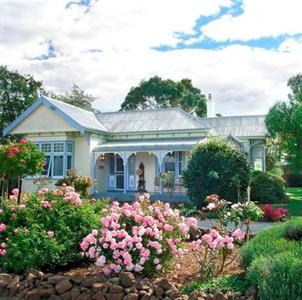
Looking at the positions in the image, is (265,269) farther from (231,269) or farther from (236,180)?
(236,180)

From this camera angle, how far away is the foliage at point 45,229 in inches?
273

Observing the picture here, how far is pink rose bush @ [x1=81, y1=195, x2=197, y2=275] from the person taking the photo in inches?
249

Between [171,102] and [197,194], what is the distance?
1632 inches

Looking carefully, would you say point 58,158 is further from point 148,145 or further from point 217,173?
point 217,173

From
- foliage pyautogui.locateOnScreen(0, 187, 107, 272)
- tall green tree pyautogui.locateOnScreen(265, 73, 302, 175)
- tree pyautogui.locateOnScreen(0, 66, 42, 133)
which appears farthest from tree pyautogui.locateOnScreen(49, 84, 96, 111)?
foliage pyautogui.locateOnScreen(0, 187, 107, 272)

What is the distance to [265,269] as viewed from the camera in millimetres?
5043

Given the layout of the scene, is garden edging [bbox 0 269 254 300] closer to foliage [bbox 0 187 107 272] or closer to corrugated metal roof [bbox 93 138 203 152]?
foliage [bbox 0 187 107 272]

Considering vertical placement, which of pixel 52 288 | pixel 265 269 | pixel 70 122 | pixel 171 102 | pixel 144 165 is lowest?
pixel 52 288

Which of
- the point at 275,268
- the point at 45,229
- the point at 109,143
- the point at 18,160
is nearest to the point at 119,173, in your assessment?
the point at 109,143

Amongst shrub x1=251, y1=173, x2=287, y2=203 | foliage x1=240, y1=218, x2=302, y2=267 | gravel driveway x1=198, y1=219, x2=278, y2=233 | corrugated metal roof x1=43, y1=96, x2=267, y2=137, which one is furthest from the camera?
corrugated metal roof x1=43, y1=96, x2=267, y2=137

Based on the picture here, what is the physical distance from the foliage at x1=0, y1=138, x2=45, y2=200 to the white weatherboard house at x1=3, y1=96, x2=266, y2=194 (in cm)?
1068

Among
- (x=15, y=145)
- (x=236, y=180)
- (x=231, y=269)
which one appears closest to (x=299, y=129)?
(x=236, y=180)

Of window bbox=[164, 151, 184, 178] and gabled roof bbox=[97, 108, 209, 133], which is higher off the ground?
gabled roof bbox=[97, 108, 209, 133]

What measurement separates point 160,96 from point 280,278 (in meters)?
53.3
